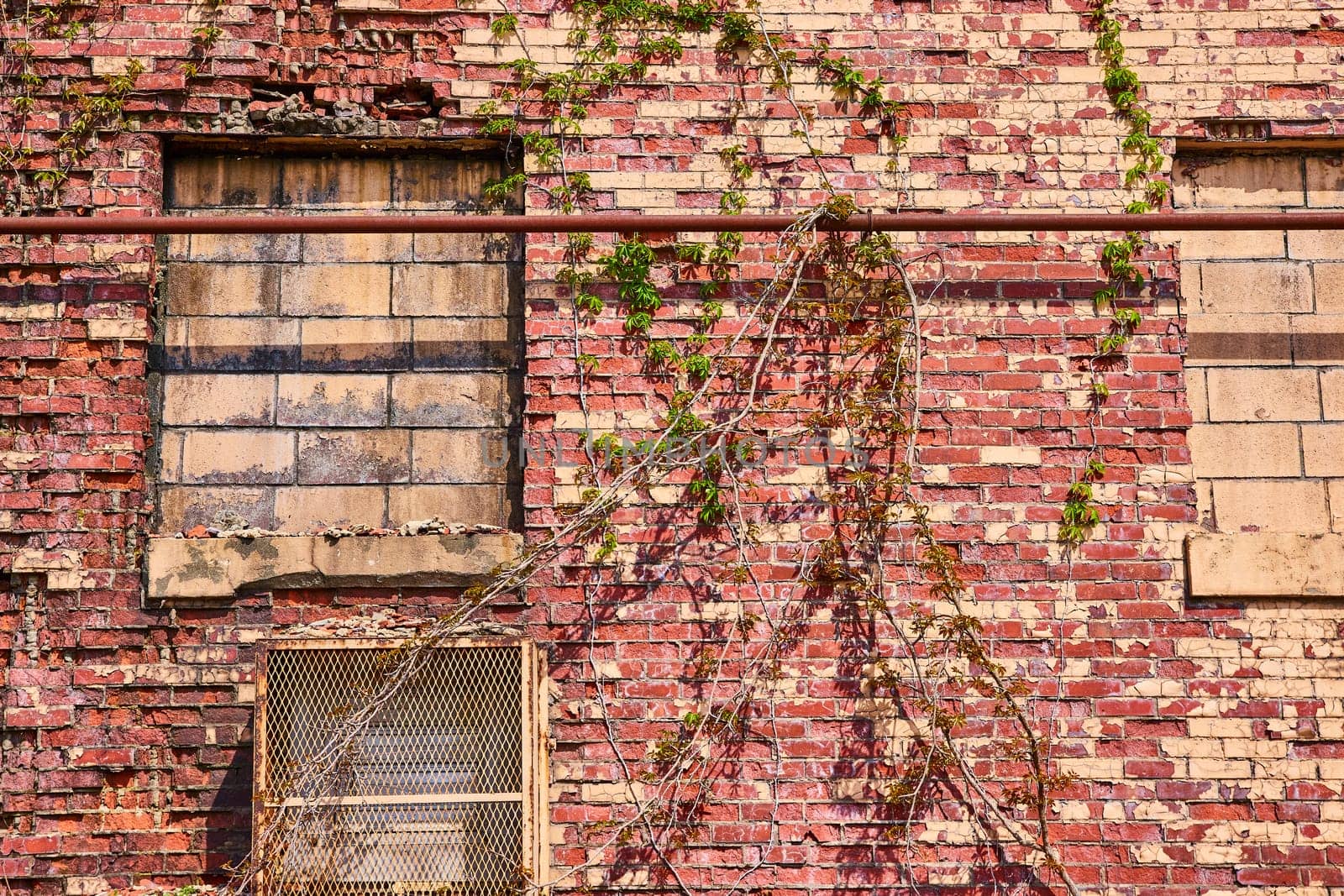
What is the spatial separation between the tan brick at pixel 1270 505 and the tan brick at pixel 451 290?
2916 mm

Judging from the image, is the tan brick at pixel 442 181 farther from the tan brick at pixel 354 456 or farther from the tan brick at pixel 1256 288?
the tan brick at pixel 1256 288

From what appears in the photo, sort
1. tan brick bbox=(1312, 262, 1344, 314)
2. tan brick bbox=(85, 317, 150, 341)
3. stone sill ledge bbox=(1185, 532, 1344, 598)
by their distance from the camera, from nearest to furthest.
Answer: stone sill ledge bbox=(1185, 532, 1344, 598) < tan brick bbox=(85, 317, 150, 341) < tan brick bbox=(1312, 262, 1344, 314)

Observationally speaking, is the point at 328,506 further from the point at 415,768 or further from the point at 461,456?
the point at 415,768

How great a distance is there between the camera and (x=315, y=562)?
4.42 metres

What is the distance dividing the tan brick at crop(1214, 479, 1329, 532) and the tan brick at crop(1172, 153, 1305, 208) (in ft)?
3.77

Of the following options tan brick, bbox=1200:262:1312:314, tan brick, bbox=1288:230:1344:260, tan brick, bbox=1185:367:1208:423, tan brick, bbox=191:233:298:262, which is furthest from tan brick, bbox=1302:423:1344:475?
tan brick, bbox=191:233:298:262

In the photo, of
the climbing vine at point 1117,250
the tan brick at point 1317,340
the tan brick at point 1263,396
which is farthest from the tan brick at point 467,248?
the tan brick at point 1317,340

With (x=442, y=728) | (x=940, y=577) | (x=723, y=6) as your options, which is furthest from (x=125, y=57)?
(x=940, y=577)

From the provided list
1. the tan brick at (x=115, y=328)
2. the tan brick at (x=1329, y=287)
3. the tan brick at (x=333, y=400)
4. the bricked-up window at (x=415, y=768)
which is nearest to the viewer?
the bricked-up window at (x=415, y=768)

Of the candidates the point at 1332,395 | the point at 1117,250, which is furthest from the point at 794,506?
the point at 1332,395

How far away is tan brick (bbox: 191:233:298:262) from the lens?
4754mm

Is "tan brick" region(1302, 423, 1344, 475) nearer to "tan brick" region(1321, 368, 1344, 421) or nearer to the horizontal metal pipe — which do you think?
"tan brick" region(1321, 368, 1344, 421)

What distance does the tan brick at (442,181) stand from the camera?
482 cm

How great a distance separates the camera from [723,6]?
188 inches
